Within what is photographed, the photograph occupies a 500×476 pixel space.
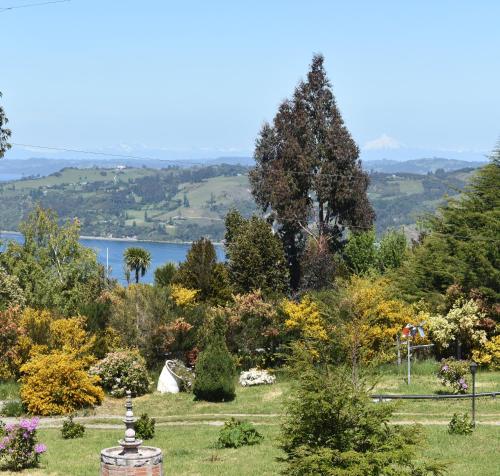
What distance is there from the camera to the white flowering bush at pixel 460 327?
43.9 metres

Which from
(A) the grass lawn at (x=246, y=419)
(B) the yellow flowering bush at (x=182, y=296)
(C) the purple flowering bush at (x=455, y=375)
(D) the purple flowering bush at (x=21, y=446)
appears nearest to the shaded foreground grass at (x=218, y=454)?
(A) the grass lawn at (x=246, y=419)

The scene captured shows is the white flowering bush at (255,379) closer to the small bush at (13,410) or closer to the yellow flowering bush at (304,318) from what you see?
the yellow flowering bush at (304,318)

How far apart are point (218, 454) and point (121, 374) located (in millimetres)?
13715

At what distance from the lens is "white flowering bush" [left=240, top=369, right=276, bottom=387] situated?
40188 millimetres

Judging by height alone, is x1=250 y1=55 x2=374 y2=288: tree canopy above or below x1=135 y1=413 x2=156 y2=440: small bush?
above

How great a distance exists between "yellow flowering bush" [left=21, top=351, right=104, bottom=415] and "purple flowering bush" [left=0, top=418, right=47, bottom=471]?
34.2 ft

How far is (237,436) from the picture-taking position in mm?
26125

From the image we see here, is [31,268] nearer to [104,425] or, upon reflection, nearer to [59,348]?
[59,348]

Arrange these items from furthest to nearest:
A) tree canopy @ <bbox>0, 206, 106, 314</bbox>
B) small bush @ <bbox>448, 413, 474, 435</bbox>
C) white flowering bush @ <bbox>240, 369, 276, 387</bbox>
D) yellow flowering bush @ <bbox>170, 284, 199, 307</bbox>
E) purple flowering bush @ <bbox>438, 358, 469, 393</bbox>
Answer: tree canopy @ <bbox>0, 206, 106, 314</bbox> < yellow flowering bush @ <bbox>170, 284, 199, 307</bbox> < white flowering bush @ <bbox>240, 369, 276, 387</bbox> < purple flowering bush @ <bbox>438, 358, 469, 393</bbox> < small bush @ <bbox>448, 413, 474, 435</bbox>

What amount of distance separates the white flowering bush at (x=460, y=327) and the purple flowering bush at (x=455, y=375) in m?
9.50

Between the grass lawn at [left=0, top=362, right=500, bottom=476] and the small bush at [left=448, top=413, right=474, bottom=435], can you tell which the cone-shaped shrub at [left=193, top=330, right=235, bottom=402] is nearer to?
the grass lawn at [left=0, top=362, right=500, bottom=476]

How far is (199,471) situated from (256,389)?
15.9m

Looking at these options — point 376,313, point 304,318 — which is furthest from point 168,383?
point 376,313

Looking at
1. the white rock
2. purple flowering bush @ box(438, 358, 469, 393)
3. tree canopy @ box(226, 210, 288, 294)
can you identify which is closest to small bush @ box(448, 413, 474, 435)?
purple flowering bush @ box(438, 358, 469, 393)
